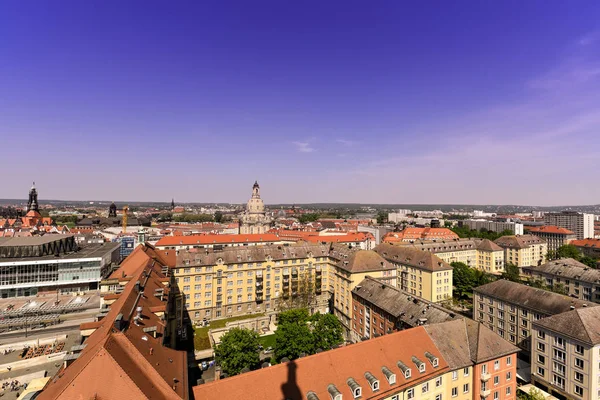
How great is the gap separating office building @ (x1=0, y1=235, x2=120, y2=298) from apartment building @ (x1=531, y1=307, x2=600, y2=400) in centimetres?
9080

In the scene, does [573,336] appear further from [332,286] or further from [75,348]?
[75,348]

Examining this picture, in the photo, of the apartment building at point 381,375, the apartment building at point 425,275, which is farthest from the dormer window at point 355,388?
the apartment building at point 425,275

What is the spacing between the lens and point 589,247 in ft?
411

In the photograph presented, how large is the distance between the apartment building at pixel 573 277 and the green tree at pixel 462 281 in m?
17.9

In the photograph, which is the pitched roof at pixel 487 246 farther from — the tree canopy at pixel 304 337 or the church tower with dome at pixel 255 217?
the church tower with dome at pixel 255 217

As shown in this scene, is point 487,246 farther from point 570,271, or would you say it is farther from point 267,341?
point 267,341

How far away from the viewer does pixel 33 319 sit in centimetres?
5444

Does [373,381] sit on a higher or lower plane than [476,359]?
higher

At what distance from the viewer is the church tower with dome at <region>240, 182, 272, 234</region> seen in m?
163

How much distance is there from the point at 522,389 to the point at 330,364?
34.5 metres

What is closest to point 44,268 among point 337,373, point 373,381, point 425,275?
point 337,373

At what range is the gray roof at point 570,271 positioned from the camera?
70.3 meters

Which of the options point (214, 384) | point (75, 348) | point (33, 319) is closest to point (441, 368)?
point (214, 384)

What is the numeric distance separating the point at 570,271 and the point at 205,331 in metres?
89.2
